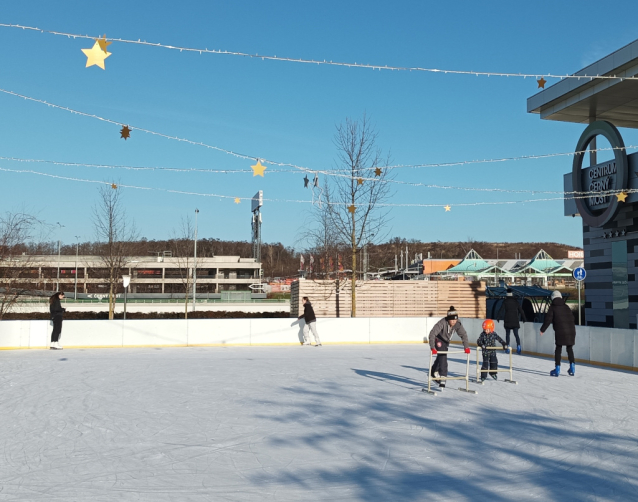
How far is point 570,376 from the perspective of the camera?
1318 centimetres

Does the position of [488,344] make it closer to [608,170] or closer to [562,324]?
[562,324]

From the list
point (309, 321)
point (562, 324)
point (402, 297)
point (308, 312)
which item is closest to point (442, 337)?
point (562, 324)

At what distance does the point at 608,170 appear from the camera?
23594 mm

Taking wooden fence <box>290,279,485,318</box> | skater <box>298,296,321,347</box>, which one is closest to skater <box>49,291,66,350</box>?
skater <box>298,296,321,347</box>

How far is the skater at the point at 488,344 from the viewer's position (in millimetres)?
11508

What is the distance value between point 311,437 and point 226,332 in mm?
14614

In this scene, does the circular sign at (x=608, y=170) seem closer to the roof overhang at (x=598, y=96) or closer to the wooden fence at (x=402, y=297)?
the roof overhang at (x=598, y=96)

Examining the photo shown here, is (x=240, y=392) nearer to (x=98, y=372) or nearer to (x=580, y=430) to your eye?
(x=98, y=372)

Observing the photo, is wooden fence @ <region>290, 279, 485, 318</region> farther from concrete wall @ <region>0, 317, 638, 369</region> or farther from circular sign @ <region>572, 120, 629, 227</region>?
circular sign @ <region>572, 120, 629, 227</region>

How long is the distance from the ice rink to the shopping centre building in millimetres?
11188

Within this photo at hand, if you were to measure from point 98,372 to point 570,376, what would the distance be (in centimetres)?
1030

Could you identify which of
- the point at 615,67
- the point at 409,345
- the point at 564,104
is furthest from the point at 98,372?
→ the point at 564,104

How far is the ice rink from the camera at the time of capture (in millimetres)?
5281

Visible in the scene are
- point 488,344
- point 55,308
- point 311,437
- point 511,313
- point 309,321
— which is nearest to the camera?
point 311,437
